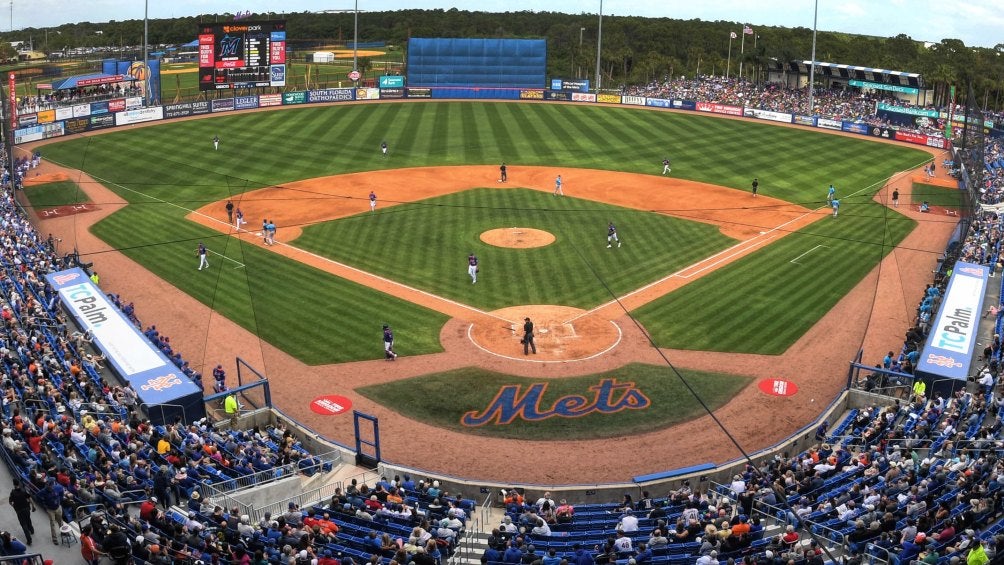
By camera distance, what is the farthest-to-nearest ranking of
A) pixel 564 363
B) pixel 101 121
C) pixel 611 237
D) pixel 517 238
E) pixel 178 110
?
pixel 178 110 → pixel 101 121 → pixel 517 238 → pixel 611 237 → pixel 564 363

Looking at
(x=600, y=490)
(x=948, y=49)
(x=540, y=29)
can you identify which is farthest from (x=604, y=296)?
(x=540, y=29)

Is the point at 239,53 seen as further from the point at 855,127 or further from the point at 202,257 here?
the point at 855,127

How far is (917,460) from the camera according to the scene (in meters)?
21.2

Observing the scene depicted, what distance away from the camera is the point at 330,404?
1090 inches

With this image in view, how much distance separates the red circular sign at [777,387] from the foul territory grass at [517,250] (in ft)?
28.8

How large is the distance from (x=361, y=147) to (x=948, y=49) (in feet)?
278

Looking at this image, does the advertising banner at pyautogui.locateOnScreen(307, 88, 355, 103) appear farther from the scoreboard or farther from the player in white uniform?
the player in white uniform

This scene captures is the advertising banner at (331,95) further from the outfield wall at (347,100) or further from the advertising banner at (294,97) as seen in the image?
the advertising banner at (294,97)

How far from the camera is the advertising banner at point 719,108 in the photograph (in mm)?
85250

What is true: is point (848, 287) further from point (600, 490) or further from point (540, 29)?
point (540, 29)

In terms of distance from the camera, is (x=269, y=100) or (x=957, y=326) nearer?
(x=957, y=326)

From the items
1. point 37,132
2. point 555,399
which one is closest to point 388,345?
point 555,399

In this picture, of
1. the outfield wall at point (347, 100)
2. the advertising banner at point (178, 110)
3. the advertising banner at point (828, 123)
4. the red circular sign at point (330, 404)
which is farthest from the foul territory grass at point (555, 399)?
the advertising banner at point (178, 110)

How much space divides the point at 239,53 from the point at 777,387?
2468 inches
